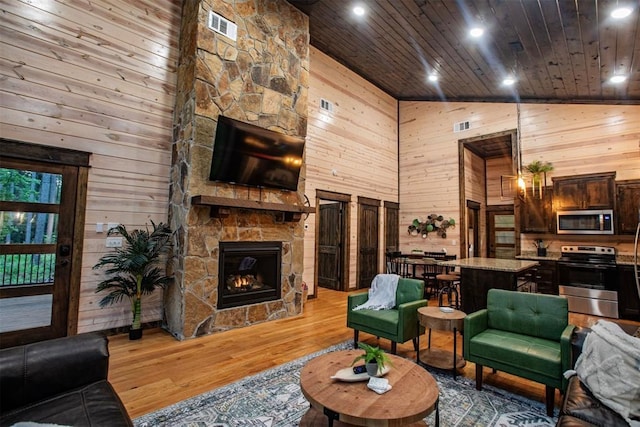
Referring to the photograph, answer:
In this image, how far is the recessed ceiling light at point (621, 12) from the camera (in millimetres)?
3309

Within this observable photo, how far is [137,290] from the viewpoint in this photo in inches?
155

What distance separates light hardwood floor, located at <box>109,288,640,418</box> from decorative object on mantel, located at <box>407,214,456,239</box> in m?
3.18

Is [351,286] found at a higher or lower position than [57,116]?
lower

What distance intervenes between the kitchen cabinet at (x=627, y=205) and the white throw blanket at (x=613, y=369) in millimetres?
4463

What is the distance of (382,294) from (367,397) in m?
2.12

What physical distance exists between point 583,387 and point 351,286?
5322mm

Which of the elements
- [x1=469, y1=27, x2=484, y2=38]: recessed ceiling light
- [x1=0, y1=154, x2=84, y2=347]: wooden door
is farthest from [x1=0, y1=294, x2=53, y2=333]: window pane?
[x1=469, y1=27, x2=484, y2=38]: recessed ceiling light

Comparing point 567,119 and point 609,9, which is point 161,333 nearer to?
point 609,9

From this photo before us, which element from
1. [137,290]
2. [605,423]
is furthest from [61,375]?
[605,423]

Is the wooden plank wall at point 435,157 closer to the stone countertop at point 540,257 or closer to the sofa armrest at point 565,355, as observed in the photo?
the stone countertop at point 540,257

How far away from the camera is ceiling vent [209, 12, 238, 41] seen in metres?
4.25

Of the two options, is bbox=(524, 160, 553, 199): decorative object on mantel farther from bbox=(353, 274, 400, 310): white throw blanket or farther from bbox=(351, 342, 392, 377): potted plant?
bbox=(351, 342, 392, 377): potted plant

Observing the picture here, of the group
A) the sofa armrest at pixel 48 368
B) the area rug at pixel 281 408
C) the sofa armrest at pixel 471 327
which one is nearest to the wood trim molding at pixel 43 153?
the sofa armrest at pixel 48 368

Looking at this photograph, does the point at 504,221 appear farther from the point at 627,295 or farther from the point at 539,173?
the point at 627,295
